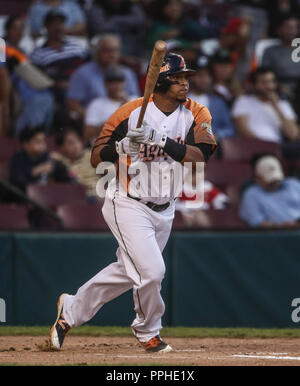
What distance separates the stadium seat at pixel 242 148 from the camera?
10.1 meters

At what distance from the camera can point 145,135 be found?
5.63 metres

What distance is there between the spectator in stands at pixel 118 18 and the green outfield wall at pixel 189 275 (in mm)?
3936

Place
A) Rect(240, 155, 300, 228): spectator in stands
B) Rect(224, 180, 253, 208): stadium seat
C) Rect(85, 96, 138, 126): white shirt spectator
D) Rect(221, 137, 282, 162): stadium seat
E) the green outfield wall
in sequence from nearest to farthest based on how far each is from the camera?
1. the green outfield wall
2. Rect(240, 155, 300, 228): spectator in stands
3. Rect(224, 180, 253, 208): stadium seat
4. Rect(85, 96, 138, 126): white shirt spectator
5. Rect(221, 137, 282, 162): stadium seat

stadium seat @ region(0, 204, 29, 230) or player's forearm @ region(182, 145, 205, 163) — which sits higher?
player's forearm @ region(182, 145, 205, 163)

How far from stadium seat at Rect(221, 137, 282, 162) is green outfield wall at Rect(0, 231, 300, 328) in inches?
77.6

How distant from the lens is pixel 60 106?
1048 centimetres

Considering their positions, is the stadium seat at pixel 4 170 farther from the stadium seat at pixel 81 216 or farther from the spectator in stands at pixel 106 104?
the spectator in stands at pixel 106 104

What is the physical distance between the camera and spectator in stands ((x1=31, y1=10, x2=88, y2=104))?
10.4 meters

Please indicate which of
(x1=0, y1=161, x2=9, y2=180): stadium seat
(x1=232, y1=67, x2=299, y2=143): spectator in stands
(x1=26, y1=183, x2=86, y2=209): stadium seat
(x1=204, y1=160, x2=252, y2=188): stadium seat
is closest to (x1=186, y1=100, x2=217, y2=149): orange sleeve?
(x1=26, y1=183, x2=86, y2=209): stadium seat

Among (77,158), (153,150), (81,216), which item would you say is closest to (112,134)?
(153,150)

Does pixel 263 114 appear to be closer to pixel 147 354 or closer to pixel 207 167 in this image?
pixel 207 167

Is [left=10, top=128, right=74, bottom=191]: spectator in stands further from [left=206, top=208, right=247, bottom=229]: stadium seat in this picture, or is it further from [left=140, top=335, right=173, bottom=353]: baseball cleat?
[left=140, top=335, right=173, bottom=353]: baseball cleat

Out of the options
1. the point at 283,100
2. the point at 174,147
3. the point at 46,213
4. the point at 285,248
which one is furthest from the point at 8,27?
the point at 174,147

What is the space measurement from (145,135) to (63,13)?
578cm
